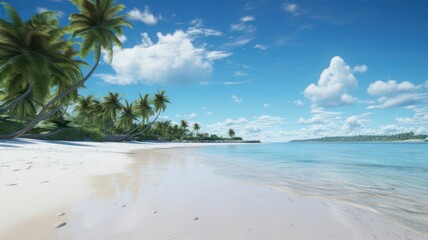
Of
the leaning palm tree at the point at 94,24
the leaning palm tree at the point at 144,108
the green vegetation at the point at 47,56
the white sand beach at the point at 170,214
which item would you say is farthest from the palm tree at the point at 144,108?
the white sand beach at the point at 170,214

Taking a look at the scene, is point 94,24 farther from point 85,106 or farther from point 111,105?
point 85,106

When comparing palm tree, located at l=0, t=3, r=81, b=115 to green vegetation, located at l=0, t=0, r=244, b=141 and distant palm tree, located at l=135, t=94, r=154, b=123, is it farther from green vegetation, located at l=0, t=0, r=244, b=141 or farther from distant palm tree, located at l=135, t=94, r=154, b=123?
distant palm tree, located at l=135, t=94, r=154, b=123

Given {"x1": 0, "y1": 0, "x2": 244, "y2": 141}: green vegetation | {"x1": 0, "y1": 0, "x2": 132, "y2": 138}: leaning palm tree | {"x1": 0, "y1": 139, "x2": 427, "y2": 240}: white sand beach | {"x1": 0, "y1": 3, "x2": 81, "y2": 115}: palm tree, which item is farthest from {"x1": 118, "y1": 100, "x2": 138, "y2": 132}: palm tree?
{"x1": 0, "y1": 139, "x2": 427, "y2": 240}: white sand beach

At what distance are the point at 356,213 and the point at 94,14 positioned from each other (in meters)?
24.0

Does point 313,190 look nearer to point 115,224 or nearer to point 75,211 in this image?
point 115,224

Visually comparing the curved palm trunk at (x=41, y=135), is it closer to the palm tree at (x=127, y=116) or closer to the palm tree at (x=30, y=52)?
the palm tree at (x=30, y=52)

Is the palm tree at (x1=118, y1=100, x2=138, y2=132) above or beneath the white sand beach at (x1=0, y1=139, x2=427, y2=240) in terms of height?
above

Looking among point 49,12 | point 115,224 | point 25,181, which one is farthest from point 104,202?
point 49,12

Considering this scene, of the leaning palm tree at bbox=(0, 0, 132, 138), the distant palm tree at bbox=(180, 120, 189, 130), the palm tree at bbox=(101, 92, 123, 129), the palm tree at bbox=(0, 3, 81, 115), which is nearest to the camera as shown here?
the palm tree at bbox=(0, 3, 81, 115)

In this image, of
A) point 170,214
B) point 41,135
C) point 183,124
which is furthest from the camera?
point 183,124

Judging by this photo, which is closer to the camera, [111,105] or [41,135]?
[41,135]

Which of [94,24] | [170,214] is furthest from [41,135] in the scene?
[170,214]

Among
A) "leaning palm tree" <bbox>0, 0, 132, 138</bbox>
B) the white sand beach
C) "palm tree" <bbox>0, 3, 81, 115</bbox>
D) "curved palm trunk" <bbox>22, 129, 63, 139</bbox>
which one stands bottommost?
the white sand beach

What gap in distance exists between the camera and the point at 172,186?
5855 millimetres
